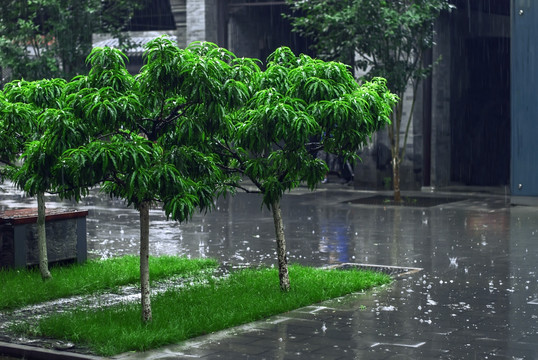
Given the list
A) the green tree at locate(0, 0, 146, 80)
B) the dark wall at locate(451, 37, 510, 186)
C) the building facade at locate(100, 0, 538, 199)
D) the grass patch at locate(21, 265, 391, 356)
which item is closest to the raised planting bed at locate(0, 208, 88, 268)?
the grass patch at locate(21, 265, 391, 356)

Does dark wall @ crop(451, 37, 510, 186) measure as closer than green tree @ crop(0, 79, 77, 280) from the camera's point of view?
No

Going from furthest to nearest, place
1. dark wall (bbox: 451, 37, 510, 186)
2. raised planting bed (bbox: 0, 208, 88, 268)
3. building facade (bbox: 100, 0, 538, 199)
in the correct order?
dark wall (bbox: 451, 37, 510, 186) < building facade (bbox: 100, 0, 538, 199) < raised planting bed (bbox: 0, 208, 88, 268)

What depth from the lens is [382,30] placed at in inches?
997

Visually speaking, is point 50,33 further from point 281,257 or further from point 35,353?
point 35,353

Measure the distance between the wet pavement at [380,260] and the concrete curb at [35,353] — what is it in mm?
547

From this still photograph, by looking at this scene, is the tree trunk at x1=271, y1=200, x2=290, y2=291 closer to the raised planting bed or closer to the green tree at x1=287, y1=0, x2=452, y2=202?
the raised planting bed

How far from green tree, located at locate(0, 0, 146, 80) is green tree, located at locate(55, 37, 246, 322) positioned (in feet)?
57.0

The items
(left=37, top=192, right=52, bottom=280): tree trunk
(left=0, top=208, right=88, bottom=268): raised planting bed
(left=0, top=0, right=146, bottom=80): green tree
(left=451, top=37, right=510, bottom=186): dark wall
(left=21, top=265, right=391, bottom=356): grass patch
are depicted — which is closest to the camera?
(left=21, top=265, right=391, bottom=356): grass patch

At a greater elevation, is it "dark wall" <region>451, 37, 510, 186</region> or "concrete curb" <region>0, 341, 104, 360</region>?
"dark wall" <region>451, 37, 510, 186</region>

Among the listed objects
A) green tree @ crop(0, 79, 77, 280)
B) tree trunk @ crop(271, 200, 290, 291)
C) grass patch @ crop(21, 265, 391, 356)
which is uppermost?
green tree @ crop(0, 79, 77, 280)

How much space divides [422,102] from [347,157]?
17978mm

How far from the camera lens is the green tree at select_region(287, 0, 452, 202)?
25109 millimetres

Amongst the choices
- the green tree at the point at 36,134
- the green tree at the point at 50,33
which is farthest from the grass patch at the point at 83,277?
the green tree at the point at 50,33

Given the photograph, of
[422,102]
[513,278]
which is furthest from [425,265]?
[422,102]
